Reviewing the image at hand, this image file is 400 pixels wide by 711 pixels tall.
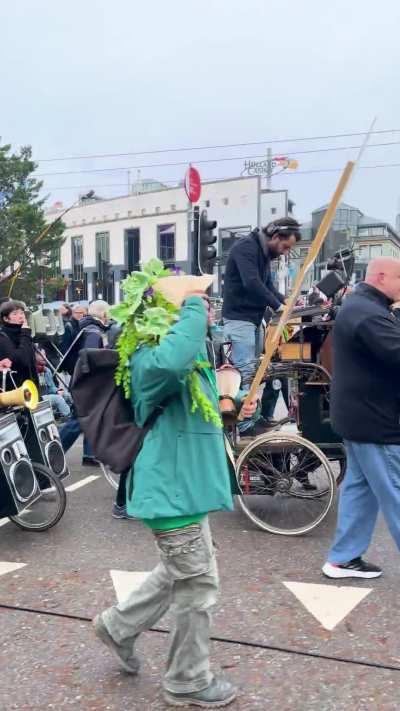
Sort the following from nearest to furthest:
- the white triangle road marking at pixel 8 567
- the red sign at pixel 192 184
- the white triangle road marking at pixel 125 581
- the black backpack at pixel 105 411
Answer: the black backpack at pixel 105 411
the white triangle road marking at pixel 125 581
the white triangle road marking at pixel 8 567
the red sign at pixel 192 184

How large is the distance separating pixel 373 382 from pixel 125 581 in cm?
182

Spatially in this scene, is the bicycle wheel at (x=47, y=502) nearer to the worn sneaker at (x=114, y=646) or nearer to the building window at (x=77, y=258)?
the worn sneaker at (x=114, y=646)

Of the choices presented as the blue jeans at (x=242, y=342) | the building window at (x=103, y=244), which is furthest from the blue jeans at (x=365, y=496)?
the building window at (x=103, y=244)

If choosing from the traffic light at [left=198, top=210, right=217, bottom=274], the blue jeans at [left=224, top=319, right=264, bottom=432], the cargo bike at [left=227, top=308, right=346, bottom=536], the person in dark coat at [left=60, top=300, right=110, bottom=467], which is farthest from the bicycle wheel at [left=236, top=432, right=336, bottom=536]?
the traffic light at [left=198, top=210, right=217, bottom=274]

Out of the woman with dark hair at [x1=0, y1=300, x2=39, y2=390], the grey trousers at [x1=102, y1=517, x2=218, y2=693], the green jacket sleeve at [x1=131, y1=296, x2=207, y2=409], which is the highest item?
the green jacket sleeve at [x1=131, y1=296, x2=207, y2=409]

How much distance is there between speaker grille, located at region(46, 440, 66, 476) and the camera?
516cm

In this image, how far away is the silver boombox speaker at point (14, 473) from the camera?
176 inches

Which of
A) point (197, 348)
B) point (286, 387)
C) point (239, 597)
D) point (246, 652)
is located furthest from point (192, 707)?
point (286, 387)

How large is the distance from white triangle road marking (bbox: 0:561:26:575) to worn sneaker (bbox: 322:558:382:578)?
1899mm

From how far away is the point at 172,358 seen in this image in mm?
2352

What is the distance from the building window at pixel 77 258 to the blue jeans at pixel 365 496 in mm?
55340

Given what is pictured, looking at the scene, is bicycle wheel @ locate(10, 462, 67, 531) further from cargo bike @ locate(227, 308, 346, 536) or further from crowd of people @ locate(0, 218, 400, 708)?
crowd of people @ locate(0, 218, 400, 708)

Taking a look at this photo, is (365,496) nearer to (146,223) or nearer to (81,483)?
(81,483)

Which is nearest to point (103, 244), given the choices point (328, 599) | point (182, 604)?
point (328, 599)
